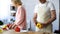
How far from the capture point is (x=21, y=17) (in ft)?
8.68

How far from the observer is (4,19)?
2869mm

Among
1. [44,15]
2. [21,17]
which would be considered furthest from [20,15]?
[44,15]

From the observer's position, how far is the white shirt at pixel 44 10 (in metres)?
2.56

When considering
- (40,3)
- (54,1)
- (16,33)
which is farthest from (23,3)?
(16,33)

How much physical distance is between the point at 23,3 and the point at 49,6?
0.43 metres

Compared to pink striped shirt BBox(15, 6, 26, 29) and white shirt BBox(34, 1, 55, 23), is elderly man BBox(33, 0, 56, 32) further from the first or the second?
pink striped shirt BBox(15, 6, 26, 29)

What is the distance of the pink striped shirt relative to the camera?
2636 mm

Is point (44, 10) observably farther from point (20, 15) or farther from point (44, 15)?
point (20, 15)

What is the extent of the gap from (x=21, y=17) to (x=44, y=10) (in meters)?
0.36

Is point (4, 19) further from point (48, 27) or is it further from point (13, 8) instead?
point (48, 27)

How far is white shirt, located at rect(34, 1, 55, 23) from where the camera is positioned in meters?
2.56

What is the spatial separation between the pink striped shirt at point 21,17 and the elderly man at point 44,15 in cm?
17

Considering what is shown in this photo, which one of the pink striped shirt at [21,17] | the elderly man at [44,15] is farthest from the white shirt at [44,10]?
the pink striped shirt at [21,17]

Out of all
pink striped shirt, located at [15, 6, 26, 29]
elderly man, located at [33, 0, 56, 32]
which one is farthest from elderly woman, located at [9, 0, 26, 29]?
elderly man, located at [33, 0, 56, 32]
